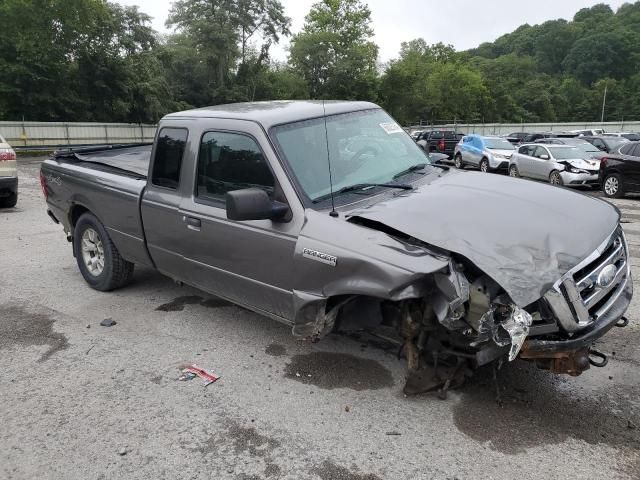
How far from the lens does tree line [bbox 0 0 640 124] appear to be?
111ft

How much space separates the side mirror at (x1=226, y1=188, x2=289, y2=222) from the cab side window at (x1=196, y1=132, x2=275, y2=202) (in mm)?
295

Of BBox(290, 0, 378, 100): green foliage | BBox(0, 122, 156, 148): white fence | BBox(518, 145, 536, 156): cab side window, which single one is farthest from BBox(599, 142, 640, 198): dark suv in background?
BBox(290, 0, 378, 100): green foliage

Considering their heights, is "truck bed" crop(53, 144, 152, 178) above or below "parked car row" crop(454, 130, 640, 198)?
above

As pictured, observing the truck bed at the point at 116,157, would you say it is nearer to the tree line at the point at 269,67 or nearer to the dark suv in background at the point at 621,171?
the dark suv in background at the point at 621,171

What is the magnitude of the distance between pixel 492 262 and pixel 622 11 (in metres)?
141

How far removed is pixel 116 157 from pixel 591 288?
517 centimetres

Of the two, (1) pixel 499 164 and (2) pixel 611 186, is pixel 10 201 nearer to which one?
(2) pixel 611 186

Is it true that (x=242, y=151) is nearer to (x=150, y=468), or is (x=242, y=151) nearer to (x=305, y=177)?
→ (x=305, y=177)

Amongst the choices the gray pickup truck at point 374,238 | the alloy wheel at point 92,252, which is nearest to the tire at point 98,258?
the alloy wheel at point 92,252

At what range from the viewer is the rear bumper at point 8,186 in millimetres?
10766

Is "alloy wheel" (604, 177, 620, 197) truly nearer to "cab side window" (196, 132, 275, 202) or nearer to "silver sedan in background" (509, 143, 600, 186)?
"silver sedan in background" (509, 143, 600, 186)

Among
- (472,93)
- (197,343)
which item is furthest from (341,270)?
(472,93)

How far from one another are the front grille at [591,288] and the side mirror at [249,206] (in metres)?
1.76

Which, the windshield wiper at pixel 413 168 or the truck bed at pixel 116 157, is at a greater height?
the truck bed at pixel 116 157
